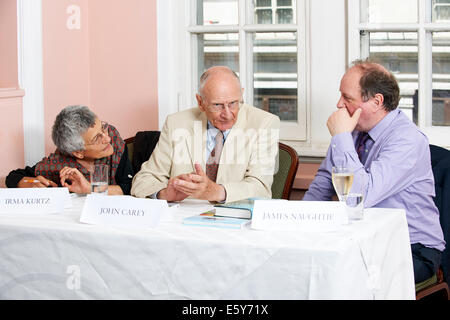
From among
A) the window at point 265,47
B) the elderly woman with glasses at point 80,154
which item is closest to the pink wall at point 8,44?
the elderly woman with glasses at point 80,154

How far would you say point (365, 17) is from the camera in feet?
11.0

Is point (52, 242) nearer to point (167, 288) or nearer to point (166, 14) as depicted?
point (167, 288)

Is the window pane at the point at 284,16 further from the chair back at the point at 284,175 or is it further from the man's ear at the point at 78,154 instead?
the man's ear at the point at 78,154

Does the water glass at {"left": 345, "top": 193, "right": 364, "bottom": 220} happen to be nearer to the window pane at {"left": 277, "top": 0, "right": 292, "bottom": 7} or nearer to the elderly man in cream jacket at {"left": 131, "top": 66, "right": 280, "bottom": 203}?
the elderly man in cream jacket at {"left": 131, "top": 66, "right": 280, "bottom": 203}

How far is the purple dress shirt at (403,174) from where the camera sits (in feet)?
7.59

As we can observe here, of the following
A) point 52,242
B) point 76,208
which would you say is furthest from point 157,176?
point 52,242

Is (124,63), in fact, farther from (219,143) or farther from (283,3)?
(219,143)

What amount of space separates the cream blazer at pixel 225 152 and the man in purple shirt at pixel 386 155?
27 cm

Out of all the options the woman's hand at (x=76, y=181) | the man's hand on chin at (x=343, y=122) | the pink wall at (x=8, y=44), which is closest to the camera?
the man's hand on chin at (x=343, y=122)

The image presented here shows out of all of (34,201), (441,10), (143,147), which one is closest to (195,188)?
(34,201)

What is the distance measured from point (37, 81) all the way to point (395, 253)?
2.26 metres

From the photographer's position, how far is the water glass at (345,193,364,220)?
186cm

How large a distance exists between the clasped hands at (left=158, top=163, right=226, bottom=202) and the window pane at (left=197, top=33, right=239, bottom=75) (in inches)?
56.0

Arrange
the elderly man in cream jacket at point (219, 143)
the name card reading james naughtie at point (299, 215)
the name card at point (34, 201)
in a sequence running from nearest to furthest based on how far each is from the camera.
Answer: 1. the name card reading james naughtie at point (299, 215)
2. the name card at point (34, 201)
3. the elderly man in cream jacket at point (219, 143)
